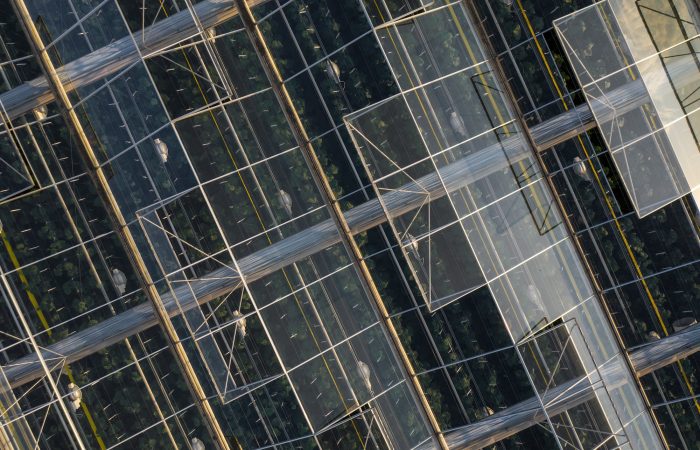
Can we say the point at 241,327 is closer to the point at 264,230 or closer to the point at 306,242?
the point at 264,230

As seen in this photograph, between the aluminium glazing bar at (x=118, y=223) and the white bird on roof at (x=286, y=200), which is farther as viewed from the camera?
the white bird on roof at (x=286, y=200)

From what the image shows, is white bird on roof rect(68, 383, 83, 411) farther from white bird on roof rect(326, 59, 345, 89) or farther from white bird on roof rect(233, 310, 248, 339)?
white bird on roof rect(326, 59, 345, 89)

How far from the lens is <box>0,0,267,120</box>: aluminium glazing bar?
16.4 m

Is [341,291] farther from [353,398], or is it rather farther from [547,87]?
[547,87]

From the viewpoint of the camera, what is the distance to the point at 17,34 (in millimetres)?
17422

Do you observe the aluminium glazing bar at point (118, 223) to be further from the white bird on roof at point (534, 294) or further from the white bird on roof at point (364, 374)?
→ the white bird on roof at point (534, 294)

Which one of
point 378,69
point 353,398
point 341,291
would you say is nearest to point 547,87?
point 378,69

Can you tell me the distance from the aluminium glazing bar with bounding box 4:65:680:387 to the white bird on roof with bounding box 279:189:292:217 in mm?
673

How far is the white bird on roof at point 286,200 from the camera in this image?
16.9 m

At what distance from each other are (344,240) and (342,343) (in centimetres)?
253

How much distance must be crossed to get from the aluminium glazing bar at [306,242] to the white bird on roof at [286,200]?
673 mm

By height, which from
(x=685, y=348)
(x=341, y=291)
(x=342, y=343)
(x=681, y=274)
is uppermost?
(x=341, y=291)

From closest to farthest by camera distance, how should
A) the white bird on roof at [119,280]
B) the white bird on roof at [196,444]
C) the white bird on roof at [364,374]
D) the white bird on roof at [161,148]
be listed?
the white bird on roof at [161,148], the white bird on roof at [364,374], the white bird on roof at [119,280], the white bird on roof at [196,444]

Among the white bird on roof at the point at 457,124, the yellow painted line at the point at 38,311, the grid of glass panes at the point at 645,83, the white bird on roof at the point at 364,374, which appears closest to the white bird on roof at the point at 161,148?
the yellow painted line at the point at 38,311
